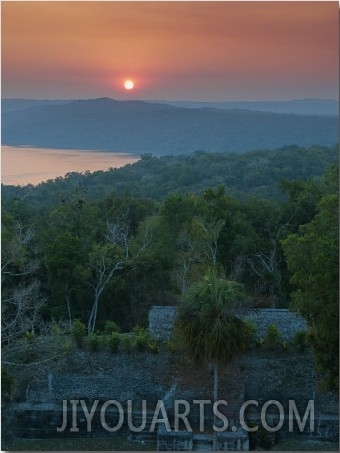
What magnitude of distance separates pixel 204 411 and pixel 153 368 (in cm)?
115

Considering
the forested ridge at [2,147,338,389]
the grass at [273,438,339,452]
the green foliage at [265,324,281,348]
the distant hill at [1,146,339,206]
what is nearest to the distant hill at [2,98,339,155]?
the distant hill at [1,146,339,206]

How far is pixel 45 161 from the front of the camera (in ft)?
62.3

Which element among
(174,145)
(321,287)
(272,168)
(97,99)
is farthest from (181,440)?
(272,168)

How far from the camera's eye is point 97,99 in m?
15.3

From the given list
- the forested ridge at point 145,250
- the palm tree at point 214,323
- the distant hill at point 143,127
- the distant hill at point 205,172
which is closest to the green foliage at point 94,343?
the forested ridge at point 145,250

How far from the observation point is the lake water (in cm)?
1616

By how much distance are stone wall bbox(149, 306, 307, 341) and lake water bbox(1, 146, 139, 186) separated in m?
6.02

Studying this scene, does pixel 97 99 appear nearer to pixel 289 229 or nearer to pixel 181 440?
pixel 289 229

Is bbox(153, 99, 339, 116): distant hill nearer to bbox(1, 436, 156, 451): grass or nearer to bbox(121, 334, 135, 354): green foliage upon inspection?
bbox(121, 334, 135, 354): green foliage

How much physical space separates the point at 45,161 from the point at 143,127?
3.31 metres

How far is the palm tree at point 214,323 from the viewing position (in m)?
7.50

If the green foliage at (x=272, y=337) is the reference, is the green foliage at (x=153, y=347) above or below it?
below

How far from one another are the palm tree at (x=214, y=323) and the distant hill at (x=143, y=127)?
7.28 m

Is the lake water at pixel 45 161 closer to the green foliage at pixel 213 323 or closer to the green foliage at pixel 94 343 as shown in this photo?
the green foliage at pixel 94 343
